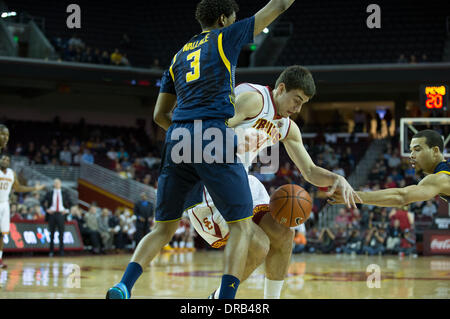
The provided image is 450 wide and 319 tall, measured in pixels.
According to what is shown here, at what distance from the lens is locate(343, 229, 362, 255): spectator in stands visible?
680 inches

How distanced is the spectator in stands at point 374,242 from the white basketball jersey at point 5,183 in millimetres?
10595

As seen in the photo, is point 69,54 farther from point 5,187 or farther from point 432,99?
point 432,99

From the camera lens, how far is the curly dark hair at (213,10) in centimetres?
395

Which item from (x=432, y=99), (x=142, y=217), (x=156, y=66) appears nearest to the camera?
(x=432, y=99)

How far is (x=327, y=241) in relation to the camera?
17906 mm

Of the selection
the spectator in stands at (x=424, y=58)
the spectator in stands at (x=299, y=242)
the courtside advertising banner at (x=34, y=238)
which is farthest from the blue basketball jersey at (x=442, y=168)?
the spectator in stands at (x=424, y=58)

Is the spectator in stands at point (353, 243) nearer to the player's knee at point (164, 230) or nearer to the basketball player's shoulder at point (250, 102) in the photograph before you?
the basketball player's shoulder at point (250, 102)

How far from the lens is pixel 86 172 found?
22750 mm

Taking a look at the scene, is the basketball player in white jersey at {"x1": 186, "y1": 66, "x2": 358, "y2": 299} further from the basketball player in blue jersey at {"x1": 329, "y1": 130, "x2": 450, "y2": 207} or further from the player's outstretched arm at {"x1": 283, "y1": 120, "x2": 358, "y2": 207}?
the basketball player in blue jersey at {"x1": 329, "y1": 130, "x2": 450, "y2": 207}

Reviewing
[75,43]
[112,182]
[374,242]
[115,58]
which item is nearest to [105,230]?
[112,182]

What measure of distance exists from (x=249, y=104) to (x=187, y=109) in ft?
1.89

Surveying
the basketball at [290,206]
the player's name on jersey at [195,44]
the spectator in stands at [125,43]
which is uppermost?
the spectator in stands at [125,43]

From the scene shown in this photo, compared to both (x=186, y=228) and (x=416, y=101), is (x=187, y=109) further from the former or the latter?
(x=416, y=101)

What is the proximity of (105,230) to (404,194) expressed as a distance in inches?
506
